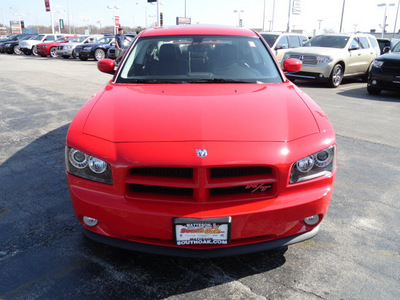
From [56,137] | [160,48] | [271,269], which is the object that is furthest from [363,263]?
[56,137]

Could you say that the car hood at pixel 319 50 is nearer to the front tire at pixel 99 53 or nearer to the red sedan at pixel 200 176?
the red sedan at pixel 200 176

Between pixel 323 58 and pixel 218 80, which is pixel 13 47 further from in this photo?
pixel 218 80

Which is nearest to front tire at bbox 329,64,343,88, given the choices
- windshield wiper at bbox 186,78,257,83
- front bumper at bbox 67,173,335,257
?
windshield wiper at bbox 186,78,257,83

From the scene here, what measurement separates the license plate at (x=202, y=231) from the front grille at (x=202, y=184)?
0.13 meters

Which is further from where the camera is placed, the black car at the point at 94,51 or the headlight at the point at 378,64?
the black car at the point at 94,51

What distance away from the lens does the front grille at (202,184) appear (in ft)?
7.00

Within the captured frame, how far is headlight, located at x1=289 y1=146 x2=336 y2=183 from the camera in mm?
2252

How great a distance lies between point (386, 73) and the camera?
9.62m

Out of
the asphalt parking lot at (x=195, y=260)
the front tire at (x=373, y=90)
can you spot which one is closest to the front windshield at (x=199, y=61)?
the asphalt parking lot at (x=195, y=260)

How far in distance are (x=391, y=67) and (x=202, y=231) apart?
9334mm

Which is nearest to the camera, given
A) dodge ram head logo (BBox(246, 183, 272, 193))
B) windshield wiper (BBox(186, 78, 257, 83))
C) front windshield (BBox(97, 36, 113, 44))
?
dodge ram head logo (BBox(246, 183, 272, 193))

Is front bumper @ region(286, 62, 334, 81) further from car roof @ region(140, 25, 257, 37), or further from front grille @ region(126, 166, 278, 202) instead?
front grille @ region(126, 166, 278, 202)

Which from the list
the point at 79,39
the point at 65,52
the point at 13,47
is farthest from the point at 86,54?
the point at 13,47

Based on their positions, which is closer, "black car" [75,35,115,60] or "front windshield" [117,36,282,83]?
"front windshield" [117,36,282,83]
